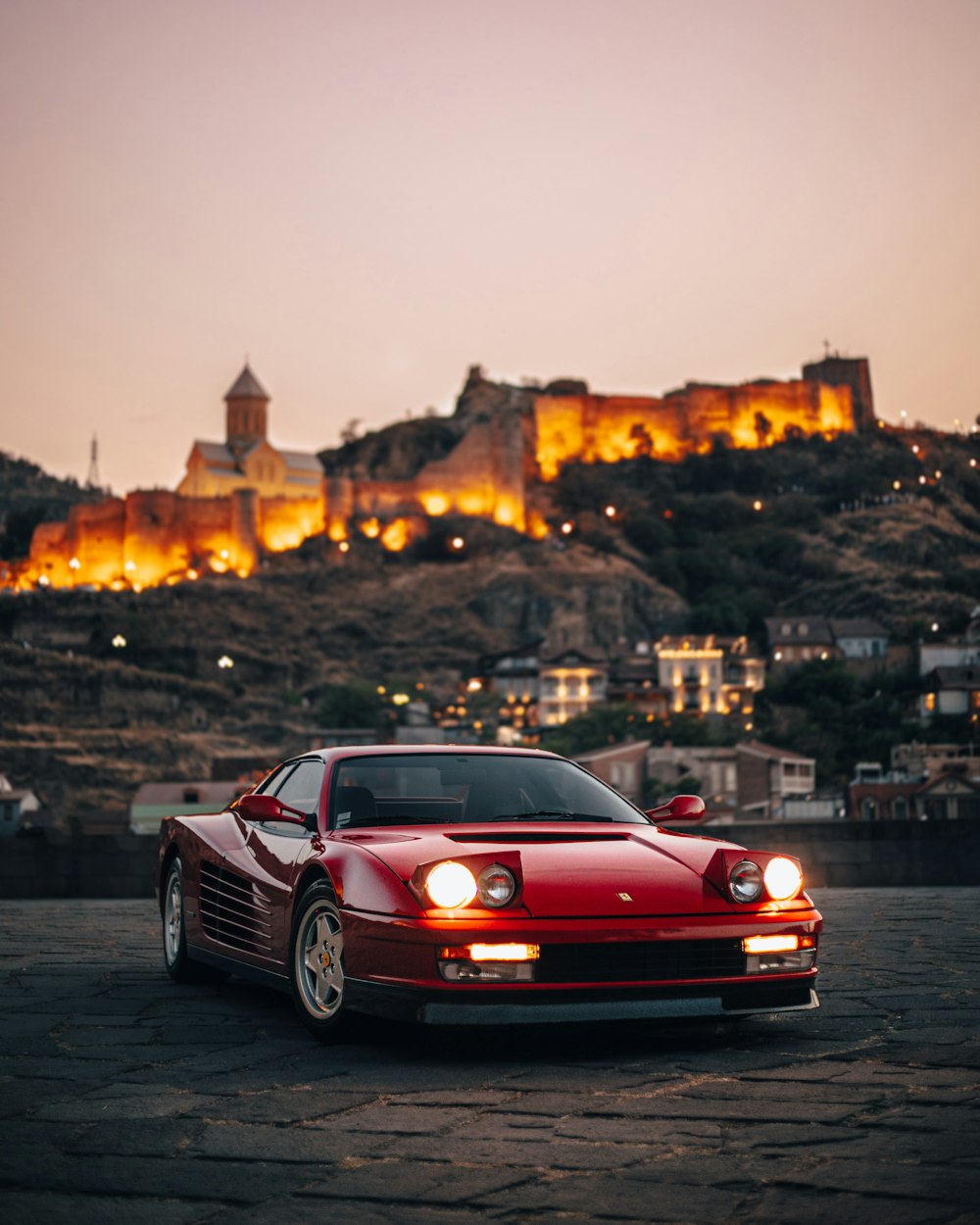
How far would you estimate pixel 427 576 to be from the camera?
126 metres

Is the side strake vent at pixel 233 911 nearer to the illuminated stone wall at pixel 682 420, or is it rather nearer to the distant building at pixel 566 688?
the distant building at pixel 566 688

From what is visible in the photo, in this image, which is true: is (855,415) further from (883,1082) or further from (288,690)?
(883,1082)

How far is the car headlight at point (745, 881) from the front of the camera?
19.9 feet

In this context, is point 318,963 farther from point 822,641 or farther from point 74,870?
point 822,641

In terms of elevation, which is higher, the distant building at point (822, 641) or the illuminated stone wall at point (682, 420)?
the illuminated stone wall at point (682, 420)

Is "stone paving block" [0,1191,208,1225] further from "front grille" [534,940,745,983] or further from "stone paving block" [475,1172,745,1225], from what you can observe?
"front grille" [534,940,745,983]

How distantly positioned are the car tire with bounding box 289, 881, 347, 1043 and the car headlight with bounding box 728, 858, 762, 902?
4.88ft

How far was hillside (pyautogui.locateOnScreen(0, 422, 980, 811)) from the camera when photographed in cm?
10662

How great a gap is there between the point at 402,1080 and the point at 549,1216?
1773mm

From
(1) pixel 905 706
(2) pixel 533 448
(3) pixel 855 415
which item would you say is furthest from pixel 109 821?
(3) pixel 855 415

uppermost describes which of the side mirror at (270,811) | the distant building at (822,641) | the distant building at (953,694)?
the distant building at (822,641)

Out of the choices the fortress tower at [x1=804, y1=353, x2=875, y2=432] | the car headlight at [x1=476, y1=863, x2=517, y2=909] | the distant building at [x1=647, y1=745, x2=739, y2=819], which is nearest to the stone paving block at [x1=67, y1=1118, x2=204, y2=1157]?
the car headlight at [x1=476, y1=863, x2=517, y2=909]

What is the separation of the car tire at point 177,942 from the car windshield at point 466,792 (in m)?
1.48

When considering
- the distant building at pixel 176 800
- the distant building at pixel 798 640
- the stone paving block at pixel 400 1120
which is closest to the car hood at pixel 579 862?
the stone paving block at pixel 400 1120
